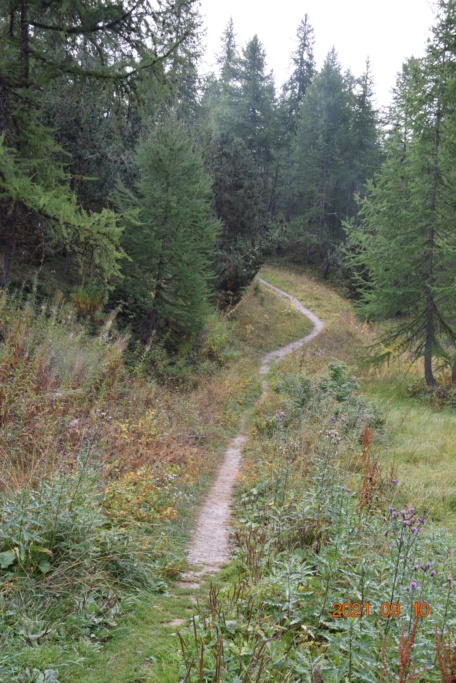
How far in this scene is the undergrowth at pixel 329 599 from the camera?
2441 millimetres

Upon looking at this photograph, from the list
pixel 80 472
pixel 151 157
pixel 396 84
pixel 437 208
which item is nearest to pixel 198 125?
pixel 151 157

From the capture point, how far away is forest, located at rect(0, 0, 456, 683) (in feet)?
8.95

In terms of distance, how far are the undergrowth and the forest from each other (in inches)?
1.1

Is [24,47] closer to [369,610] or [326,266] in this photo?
[369,610]

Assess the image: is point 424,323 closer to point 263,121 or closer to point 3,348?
point 3,348

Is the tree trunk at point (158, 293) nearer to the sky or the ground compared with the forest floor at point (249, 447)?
nearer to the sky

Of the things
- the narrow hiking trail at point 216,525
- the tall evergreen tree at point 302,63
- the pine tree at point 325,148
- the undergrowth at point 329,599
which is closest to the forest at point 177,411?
the undergrowth at point 329,599

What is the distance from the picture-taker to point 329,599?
10.2 ft

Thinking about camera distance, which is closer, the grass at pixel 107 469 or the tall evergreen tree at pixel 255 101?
the grass at pixel 107 469

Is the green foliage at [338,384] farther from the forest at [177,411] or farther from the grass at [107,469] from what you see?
the grass at [107,469]

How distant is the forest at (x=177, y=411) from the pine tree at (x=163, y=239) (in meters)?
0.07

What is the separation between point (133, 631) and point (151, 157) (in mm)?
11756

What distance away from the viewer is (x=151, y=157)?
12203mm

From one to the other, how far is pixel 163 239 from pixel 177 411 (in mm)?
5585
